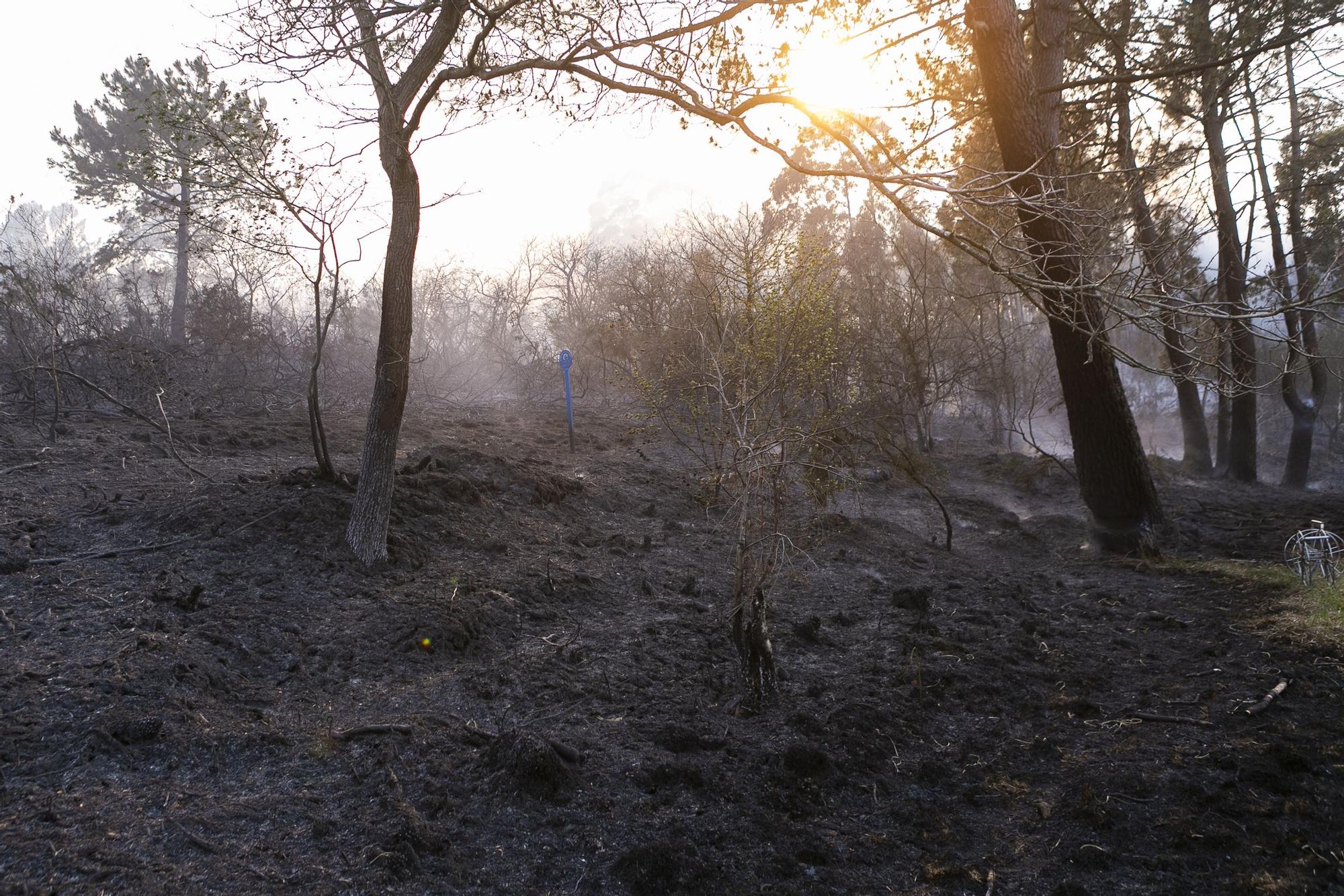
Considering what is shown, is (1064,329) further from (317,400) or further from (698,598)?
(317,400)

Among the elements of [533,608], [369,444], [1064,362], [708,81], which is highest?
[708,81]

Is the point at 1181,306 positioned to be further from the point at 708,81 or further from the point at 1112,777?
the point at 708,81

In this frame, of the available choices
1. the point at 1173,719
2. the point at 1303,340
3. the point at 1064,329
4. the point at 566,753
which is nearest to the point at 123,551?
the point at 566,753

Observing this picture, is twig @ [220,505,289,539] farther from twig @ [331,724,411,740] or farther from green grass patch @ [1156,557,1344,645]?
green grass patch @ [1156,557,1344,645]

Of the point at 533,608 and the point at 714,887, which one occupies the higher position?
the point at 533,608

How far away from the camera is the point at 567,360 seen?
434 inches

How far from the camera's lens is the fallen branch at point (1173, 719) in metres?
3.52

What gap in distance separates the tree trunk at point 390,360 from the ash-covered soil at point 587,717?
333 mm

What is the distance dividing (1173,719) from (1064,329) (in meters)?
4.34

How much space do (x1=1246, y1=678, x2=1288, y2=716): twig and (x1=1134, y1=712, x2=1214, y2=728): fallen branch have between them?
199mm

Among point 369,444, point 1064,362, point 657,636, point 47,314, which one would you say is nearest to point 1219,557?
point 1064,362

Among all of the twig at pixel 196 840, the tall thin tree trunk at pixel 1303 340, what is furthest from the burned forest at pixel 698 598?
the tall thin tree trunk at pixel 1303 340

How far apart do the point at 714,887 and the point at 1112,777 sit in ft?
5.66

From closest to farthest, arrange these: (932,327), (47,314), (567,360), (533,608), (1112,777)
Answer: (1112,777) < (533,608) < (47,314) < (567,360) < (932,327)
